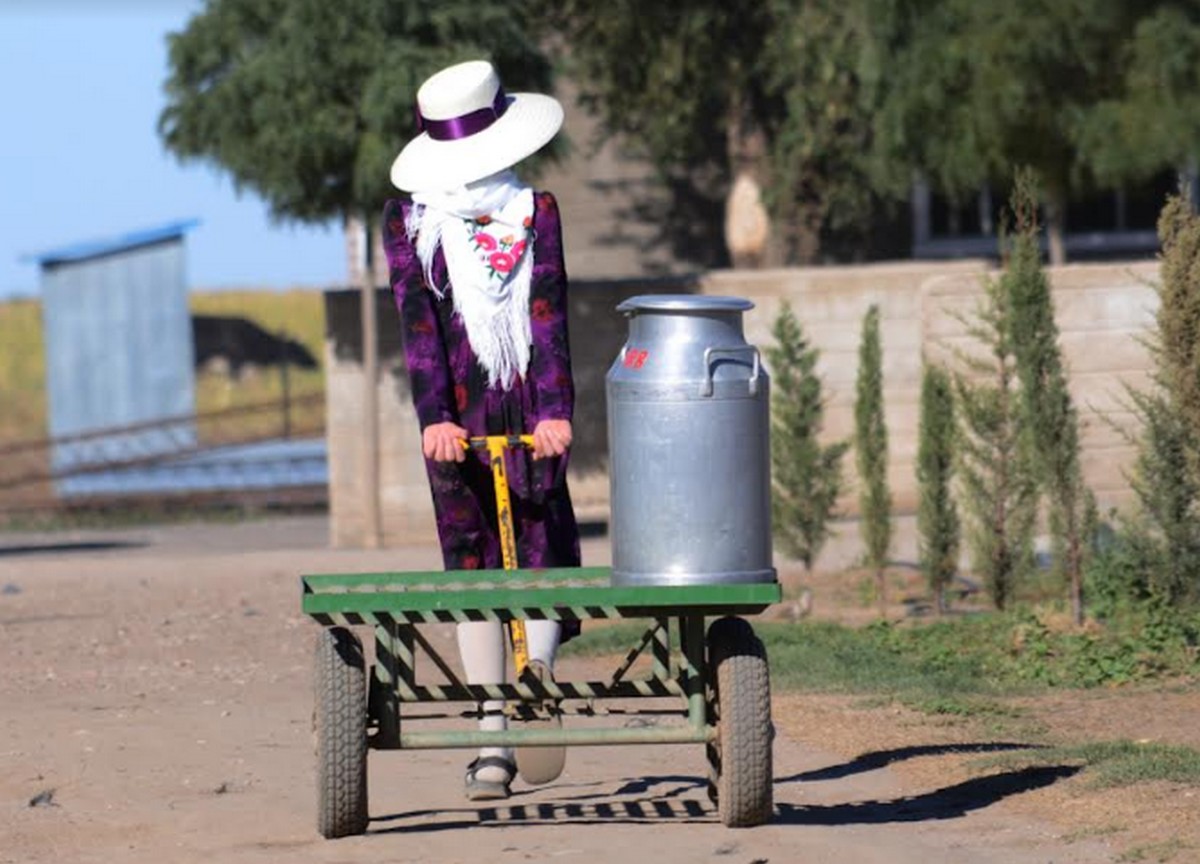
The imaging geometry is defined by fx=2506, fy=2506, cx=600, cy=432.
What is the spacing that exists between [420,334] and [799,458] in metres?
6.16

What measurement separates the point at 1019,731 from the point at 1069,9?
35.2 feet

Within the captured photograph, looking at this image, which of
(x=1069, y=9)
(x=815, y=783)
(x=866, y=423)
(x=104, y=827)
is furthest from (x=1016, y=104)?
(x=104, y=827)

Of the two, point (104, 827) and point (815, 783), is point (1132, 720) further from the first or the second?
point (104, 827)

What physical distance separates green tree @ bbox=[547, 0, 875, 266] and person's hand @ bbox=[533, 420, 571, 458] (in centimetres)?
1435

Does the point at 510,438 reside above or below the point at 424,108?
below

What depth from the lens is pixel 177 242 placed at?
26.5 m

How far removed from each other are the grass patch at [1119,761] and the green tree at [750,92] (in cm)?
1375

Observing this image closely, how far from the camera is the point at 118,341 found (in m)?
26.3

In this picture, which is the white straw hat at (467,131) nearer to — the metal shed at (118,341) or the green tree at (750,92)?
the green tree at (750,92)

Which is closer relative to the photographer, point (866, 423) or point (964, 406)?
point (964, 406)

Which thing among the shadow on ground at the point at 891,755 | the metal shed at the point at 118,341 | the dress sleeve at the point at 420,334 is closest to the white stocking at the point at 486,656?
the dress sleeve at the point at 420,334

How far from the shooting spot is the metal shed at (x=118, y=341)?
26.2 meters

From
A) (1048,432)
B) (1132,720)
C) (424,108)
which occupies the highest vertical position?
(424,108)

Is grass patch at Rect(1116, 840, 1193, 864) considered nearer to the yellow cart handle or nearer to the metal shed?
the yellow cart handle
